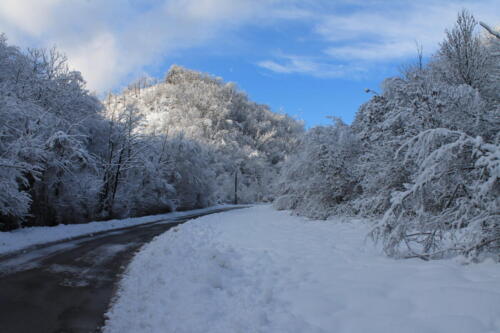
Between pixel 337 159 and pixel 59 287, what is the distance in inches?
543

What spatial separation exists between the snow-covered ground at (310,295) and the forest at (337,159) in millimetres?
913

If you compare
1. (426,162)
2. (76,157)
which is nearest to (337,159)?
(426,162)

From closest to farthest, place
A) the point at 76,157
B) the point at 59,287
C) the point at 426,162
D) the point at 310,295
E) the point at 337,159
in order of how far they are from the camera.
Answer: the point at 310,295 < the point at 426,162 < the point at 59,287 < the point at 337,159 < the point at 76,157

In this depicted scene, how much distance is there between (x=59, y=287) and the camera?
20.6 ft

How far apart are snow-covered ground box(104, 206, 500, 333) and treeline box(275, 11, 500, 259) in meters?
0.70

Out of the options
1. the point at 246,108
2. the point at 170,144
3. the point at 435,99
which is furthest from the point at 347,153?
the point at 246,108

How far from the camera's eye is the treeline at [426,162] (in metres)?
5.55

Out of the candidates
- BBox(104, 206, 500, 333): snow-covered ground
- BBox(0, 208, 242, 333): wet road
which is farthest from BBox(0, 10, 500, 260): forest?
BBox(0, 208, 242, 333): wet road

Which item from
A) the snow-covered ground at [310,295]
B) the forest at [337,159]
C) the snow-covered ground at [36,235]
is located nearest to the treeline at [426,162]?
the forest at [337,159]

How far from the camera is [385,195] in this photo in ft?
35.3

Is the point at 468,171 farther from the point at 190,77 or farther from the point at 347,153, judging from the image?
the point at 190,77

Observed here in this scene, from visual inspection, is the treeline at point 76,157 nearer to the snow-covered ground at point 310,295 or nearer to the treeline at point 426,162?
the snow-covered ground at point 310,295

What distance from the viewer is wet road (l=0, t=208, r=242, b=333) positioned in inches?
182

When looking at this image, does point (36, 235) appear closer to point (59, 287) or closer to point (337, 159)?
point (59, 287)
